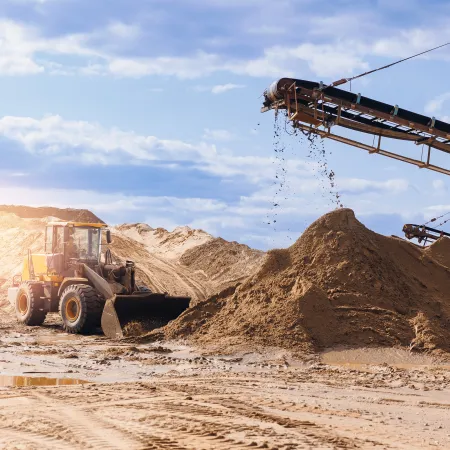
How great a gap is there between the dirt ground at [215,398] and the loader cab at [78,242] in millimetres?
4490

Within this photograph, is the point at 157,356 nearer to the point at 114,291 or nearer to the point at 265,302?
the point at 265,302

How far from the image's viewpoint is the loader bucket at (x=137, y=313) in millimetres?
18031

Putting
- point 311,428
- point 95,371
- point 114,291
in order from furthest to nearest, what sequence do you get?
1. point 114,291
2. point 95,371
3. point 311,428

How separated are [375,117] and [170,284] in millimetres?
15181

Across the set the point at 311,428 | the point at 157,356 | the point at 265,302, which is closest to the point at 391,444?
the point at 311,428

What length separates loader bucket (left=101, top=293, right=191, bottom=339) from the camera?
18031mm

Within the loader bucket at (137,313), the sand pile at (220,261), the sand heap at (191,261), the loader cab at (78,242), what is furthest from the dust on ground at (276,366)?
the sand pile at (220,261)

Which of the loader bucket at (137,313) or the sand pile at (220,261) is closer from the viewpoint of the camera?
the loader bucket at (137,313)

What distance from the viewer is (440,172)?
2025cm

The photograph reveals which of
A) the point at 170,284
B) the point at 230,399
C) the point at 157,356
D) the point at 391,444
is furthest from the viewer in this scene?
the point at 170,284

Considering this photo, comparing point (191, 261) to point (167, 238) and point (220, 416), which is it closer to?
point (167, 238)

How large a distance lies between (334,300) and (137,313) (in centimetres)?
497

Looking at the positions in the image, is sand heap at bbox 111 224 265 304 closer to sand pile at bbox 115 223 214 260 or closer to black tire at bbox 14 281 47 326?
sand pile at bbox 115 223 214 260

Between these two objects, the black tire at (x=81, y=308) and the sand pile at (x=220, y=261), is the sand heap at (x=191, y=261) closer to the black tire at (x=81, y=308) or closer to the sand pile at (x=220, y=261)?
the sand pile at (x=220, y=261)
